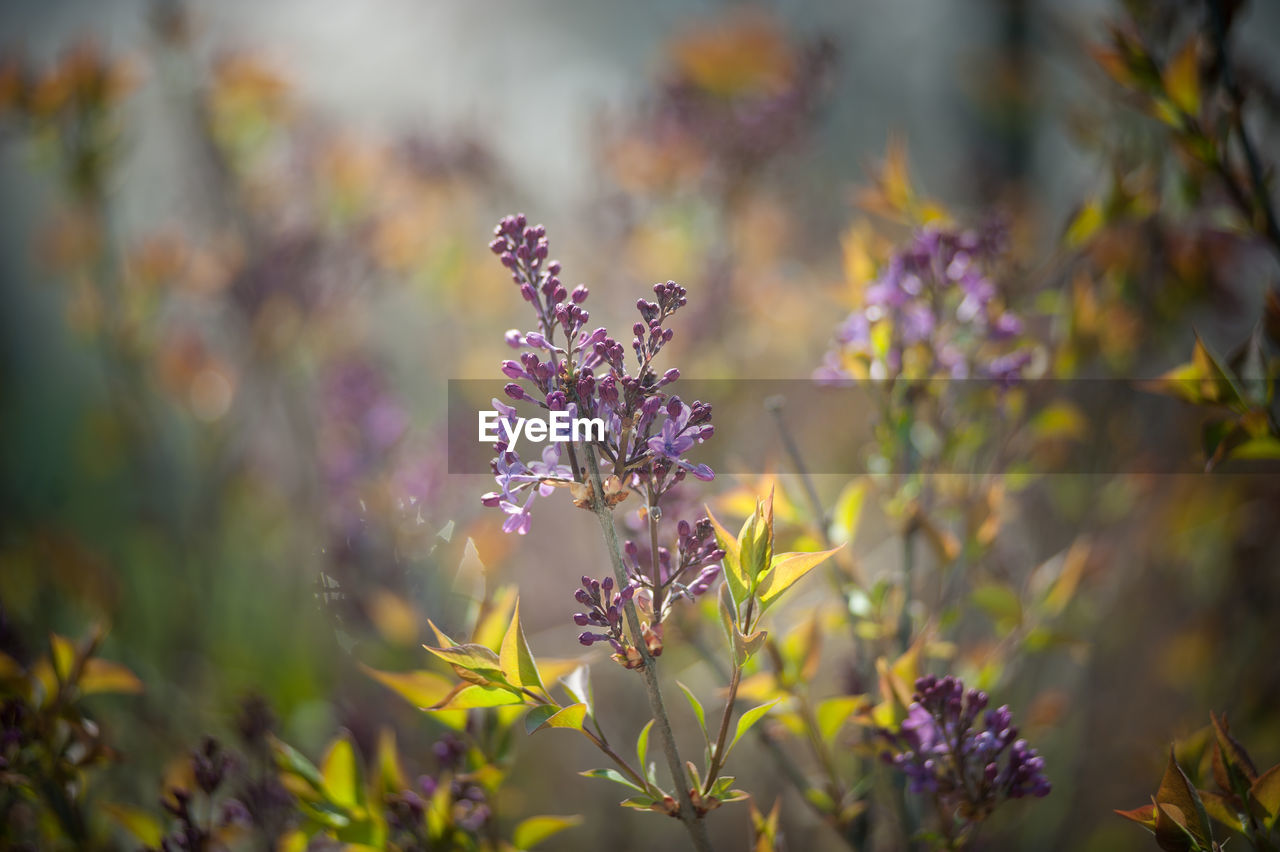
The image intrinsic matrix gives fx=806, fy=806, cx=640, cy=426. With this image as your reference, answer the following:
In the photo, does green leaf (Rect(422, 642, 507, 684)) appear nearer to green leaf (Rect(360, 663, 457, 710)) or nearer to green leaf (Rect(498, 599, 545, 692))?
green leaf (Rect(498, 599, 545, 692))

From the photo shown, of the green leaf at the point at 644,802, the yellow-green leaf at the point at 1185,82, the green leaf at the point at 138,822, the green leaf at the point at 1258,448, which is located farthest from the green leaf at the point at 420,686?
the yellow-green leaf at the point at 1185,82

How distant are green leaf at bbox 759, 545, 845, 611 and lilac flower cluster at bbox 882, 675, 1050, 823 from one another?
0.12 metres

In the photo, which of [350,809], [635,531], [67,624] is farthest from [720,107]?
[67,624]

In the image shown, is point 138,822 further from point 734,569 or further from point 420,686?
point 734,569

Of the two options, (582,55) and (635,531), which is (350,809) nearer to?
(635,531)

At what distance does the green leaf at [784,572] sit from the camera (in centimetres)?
41

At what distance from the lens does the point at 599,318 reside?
1248mm

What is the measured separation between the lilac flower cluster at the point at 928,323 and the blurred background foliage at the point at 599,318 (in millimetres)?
72

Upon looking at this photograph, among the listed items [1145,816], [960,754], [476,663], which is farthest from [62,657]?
[1145,816]

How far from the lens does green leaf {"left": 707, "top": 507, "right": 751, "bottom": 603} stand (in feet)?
1.37

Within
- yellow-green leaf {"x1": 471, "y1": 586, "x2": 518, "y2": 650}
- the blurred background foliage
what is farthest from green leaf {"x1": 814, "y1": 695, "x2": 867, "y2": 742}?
yellow-green leaf {"x1": 471, "y1": 586, "x2": 518, "y2": 650}

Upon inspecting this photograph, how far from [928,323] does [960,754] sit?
304 millimetres

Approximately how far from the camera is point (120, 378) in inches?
55.7

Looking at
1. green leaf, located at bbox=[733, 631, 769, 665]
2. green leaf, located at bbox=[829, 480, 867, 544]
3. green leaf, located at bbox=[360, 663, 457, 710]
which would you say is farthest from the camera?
green leaf, located at bbox=[829, 480, 867, 544]
